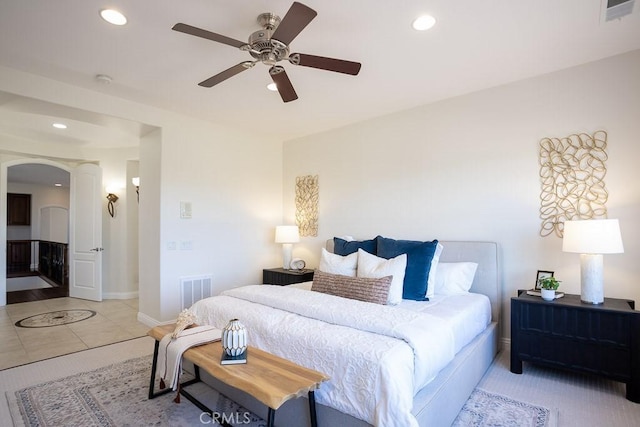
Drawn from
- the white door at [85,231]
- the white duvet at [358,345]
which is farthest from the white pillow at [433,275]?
the white door at [85,231]

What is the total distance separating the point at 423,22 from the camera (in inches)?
91.7

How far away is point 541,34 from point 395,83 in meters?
1.22

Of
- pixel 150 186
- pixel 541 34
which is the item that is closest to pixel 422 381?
pixel 541 34

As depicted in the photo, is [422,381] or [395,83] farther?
[395,83]

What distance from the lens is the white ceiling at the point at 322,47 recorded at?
7.23 feet

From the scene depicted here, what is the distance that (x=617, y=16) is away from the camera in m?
2.29

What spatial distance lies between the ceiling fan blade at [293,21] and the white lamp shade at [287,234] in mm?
3036

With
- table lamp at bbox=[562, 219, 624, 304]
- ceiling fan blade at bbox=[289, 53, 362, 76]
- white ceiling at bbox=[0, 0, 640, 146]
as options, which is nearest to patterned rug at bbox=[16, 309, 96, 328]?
white ceiling at bbox=[0, 0, 640, 146]

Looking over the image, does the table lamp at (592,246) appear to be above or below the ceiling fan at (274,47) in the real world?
below

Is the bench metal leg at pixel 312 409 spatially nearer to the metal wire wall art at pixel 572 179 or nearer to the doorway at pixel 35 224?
the metal wire wall art at pixel 572 179

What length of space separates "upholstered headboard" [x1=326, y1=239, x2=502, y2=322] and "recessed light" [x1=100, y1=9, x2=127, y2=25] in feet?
11.5

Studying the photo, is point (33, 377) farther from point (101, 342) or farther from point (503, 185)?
point (503, 185)

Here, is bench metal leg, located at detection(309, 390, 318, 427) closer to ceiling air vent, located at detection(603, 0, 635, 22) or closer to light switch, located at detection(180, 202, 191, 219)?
ceiling air vent, located at detection(603, 0, 635, 22)

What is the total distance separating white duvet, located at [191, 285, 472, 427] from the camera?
1.63 meters
